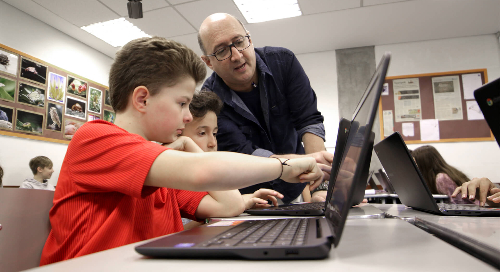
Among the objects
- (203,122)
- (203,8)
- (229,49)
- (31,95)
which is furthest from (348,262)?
(31,95)

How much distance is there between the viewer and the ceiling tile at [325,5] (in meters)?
3.36

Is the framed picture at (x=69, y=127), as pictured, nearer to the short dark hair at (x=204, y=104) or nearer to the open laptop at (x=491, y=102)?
the short dark hair at (x=204, y=104)

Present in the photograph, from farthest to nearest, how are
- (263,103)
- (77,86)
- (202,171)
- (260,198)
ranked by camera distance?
1. (77,86)
2. (263,103)
3. (260,198)
4. (202,171)

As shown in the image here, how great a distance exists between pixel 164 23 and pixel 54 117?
1638 millimetres

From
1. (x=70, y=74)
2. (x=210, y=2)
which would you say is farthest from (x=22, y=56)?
(x=210, y=2)

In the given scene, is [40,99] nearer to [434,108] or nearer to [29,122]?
[29,122]

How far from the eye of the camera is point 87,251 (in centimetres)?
68

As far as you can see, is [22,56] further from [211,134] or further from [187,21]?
[211,134]

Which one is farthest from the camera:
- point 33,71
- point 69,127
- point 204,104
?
point 69,127

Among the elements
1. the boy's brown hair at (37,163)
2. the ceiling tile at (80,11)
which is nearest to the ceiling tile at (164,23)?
the ceiling tile at (80,11)

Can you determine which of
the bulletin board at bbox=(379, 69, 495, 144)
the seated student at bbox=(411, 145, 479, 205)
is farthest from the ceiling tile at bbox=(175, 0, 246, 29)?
the seated student at bbox=(411, 145, 479, 205)

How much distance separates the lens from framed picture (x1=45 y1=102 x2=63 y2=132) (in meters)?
3.64

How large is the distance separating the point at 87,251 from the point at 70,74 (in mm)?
3900

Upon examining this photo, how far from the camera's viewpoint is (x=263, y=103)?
171cm
